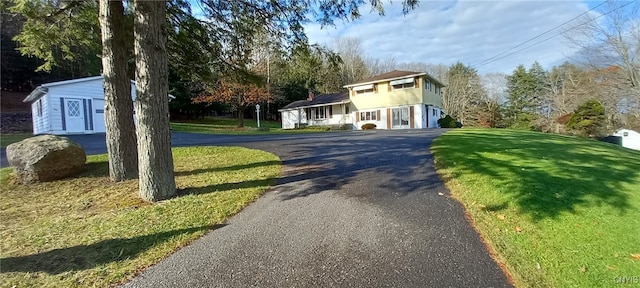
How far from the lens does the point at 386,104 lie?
28.8 metres

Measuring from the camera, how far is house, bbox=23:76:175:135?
18.8 m

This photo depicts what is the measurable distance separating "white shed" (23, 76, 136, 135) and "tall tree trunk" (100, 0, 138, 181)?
529 inches

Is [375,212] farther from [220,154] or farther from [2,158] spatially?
[2,158]

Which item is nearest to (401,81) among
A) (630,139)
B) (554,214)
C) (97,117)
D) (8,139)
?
(630,139)

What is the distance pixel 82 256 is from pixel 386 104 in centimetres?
2736

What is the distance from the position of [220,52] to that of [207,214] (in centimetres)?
574

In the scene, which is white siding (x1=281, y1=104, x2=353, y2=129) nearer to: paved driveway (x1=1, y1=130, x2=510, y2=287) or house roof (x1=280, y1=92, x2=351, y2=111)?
house roof (x1=280, y1=92, x2=351, y2=111)

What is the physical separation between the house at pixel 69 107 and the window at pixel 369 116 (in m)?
19.5

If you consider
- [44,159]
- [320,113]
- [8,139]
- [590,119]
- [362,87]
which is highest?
[362,87]

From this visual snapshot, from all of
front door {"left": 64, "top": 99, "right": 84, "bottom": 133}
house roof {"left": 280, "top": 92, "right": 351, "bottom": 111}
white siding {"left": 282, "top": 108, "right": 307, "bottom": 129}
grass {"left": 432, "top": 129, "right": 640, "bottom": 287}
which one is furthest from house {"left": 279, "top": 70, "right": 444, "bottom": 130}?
front door {"left": 64, "top": 99, "right": 84, "bottom": 133}

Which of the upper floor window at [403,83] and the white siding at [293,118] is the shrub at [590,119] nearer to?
the upper floor window at [403,83]

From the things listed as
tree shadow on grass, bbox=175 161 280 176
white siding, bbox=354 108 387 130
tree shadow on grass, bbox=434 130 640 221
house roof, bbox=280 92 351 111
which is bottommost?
tree shadow on grass, bbox=434 130 640 221

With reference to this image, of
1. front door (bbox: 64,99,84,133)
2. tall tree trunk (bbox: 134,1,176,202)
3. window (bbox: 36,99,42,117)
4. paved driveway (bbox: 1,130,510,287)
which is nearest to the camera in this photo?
paved driveway (bbox: 1,130,510,287)

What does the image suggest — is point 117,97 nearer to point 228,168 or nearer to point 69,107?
point 228,168
